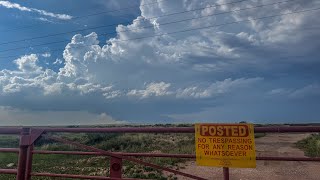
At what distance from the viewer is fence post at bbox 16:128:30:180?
538cm

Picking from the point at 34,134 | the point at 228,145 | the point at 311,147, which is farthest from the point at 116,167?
the point at 311,147

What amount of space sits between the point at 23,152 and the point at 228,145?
112 inches

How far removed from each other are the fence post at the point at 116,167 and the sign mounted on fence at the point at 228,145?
3.44 ft

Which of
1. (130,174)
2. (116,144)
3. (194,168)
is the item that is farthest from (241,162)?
(116,144)

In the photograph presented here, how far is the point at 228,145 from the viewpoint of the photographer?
4.93 m

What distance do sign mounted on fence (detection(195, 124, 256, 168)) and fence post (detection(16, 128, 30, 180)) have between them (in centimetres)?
238

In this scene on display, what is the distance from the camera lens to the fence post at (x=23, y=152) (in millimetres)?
5379

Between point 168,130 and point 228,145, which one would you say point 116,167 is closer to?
point 168,130

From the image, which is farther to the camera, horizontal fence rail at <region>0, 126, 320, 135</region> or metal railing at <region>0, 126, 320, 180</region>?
metal railing at <region>0, 126, 320, 180</region>

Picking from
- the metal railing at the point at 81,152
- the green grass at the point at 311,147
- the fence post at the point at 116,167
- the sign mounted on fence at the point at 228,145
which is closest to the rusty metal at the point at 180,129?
the metal railing at the point at 81,152

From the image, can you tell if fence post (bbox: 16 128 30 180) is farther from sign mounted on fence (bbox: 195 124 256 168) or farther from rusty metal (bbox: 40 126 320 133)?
sign mounted on fence (bbox: 195 124 256 168)

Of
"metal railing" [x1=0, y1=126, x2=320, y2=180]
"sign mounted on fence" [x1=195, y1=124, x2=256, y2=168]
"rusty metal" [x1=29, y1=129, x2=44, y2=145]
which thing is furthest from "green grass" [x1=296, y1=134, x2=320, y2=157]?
"rusty metal" [x1=29, y1=129, x2=44, y2=145]

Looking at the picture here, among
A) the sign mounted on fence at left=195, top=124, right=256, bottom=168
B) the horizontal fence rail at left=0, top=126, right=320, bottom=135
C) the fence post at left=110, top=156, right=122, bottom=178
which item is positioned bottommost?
the fence post at left=110, top=156, right=122, bottom=178

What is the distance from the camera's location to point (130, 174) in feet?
55.0
